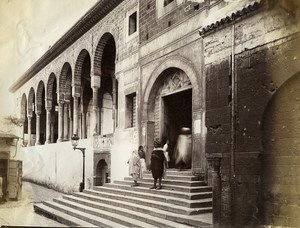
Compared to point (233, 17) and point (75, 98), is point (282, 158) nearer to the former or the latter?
point (233, 17)

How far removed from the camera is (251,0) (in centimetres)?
464

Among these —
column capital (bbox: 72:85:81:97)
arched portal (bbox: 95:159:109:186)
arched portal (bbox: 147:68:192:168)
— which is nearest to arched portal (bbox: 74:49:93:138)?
column capital (bbox: 72:85:81:97)

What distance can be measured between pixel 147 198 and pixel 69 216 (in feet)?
5.50

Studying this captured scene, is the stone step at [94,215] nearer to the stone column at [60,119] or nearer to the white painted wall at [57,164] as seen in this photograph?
the white painted wall at [57,164]

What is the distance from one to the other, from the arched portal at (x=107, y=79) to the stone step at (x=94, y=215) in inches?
170

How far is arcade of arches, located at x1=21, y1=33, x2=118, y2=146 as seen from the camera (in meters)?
10.6

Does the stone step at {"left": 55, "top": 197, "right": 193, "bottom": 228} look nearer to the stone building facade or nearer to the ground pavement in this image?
the ground pavement

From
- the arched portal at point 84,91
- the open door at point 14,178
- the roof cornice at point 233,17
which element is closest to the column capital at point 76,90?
the arched portal at point 84,91

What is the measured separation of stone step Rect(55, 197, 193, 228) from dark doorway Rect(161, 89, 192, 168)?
2.37 metres

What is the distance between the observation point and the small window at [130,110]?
9.96 m

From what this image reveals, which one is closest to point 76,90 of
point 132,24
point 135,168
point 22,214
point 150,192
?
point 132,24

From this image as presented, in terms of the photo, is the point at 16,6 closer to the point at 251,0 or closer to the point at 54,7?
the point at 54,7

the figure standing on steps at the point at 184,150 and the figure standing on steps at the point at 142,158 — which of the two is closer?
the figure standing on steps at the point at 142,158

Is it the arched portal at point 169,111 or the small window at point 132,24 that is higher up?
the small window at point 132,24
